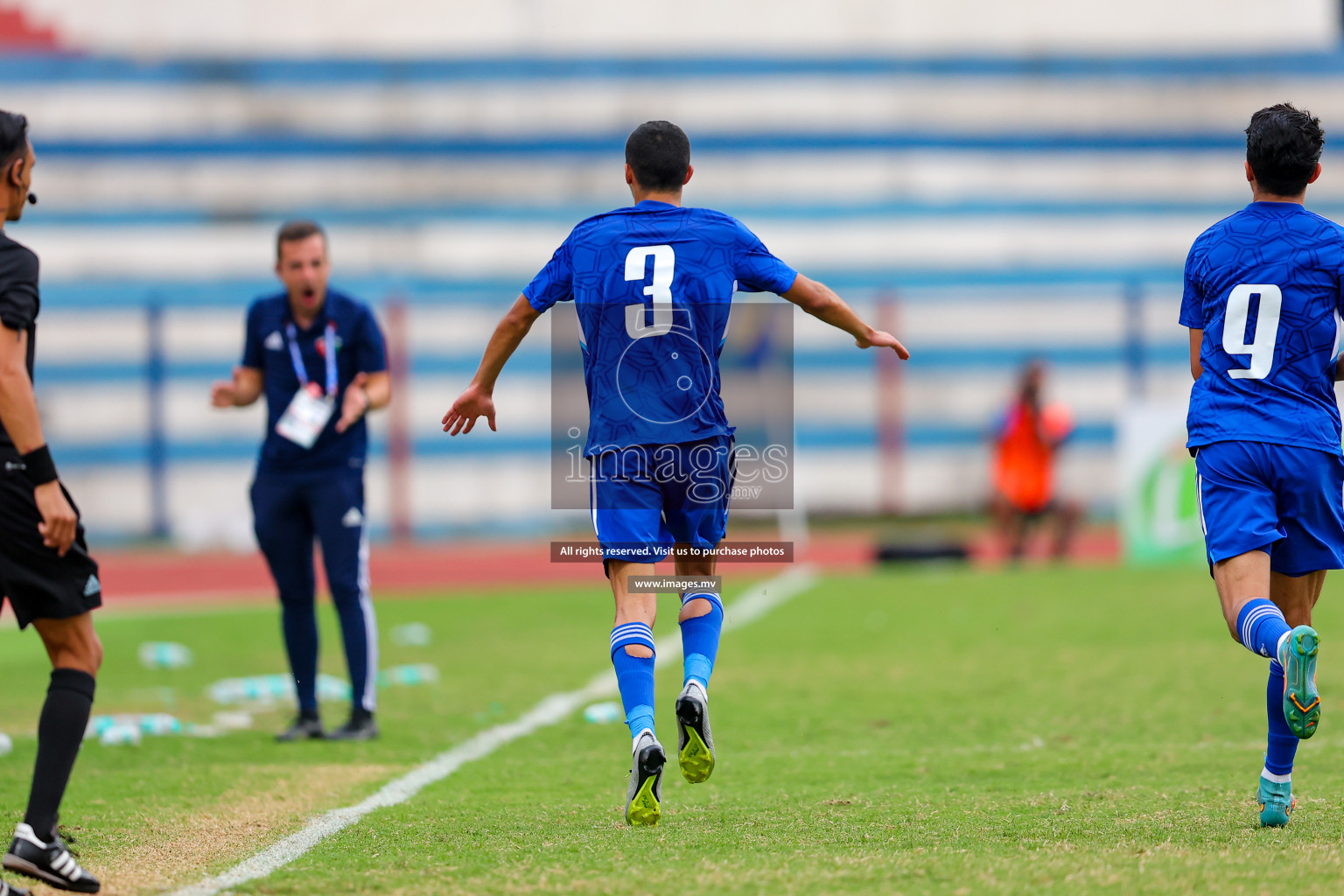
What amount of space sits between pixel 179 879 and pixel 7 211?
5.93 ft

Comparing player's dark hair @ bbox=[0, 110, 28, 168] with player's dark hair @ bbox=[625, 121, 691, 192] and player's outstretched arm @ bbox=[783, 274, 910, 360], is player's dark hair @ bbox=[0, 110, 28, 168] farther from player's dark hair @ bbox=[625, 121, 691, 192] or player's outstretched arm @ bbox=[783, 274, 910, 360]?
player's outstretched arm @ bbox=[783, 274, 910, 360]

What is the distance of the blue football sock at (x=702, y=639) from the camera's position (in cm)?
518

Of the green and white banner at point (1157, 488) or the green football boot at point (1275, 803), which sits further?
the green and white banner at point (1157, 488)

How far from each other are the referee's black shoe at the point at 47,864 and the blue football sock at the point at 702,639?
6.08 ft

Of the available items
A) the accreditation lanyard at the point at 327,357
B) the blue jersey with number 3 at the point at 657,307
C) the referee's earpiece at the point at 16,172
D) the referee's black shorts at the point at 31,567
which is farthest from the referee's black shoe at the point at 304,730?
the referee's earpiece at the point at 16,172

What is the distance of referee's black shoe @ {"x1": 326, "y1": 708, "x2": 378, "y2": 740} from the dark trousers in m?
0.05

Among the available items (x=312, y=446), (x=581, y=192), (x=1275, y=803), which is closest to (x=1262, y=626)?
(x=1275, y=803)

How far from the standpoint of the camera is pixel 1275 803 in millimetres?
4707

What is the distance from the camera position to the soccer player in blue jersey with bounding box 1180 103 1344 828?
4.77 metres

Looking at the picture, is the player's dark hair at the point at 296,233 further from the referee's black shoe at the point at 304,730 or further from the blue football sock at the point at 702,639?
the blue football sock at the point at 702,639

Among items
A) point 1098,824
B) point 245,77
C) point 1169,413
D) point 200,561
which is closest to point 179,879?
point 1098,824

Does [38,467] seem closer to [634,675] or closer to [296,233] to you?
[634,675]

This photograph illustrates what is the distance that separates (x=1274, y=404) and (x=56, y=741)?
3505 millimetres

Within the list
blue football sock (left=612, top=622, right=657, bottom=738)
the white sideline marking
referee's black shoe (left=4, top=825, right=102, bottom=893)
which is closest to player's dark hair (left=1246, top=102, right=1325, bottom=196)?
blue football sock (left=612, top=622, right=657, bottom=738)
